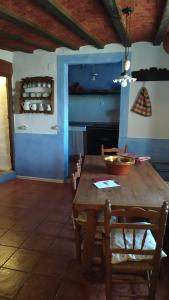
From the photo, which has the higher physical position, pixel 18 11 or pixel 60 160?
pixel 18 11

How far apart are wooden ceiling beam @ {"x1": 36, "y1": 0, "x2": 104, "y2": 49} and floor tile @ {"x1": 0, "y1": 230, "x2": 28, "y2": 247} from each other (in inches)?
96.6

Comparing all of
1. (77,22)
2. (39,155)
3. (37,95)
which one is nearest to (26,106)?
(37,95)

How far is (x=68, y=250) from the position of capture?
245 cm

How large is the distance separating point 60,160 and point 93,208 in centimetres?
281

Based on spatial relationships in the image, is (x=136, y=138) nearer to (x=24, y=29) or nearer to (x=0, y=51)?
(x=24, y=29)

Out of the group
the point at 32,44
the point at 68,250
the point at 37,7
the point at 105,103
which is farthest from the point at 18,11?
the point at 105,103

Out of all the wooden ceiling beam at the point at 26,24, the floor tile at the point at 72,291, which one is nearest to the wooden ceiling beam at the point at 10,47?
the wooden ceiling beam at the point at 26,24

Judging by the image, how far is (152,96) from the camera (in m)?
3.94

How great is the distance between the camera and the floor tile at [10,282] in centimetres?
188

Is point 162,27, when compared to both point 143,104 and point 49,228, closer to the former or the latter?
point 143,104

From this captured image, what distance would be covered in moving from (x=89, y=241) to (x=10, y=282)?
0.76 metres

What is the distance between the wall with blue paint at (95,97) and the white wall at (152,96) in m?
2.27

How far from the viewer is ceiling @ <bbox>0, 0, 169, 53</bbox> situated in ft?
7.68

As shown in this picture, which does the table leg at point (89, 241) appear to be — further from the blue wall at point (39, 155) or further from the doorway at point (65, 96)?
the blue wall at point (39, 155)
